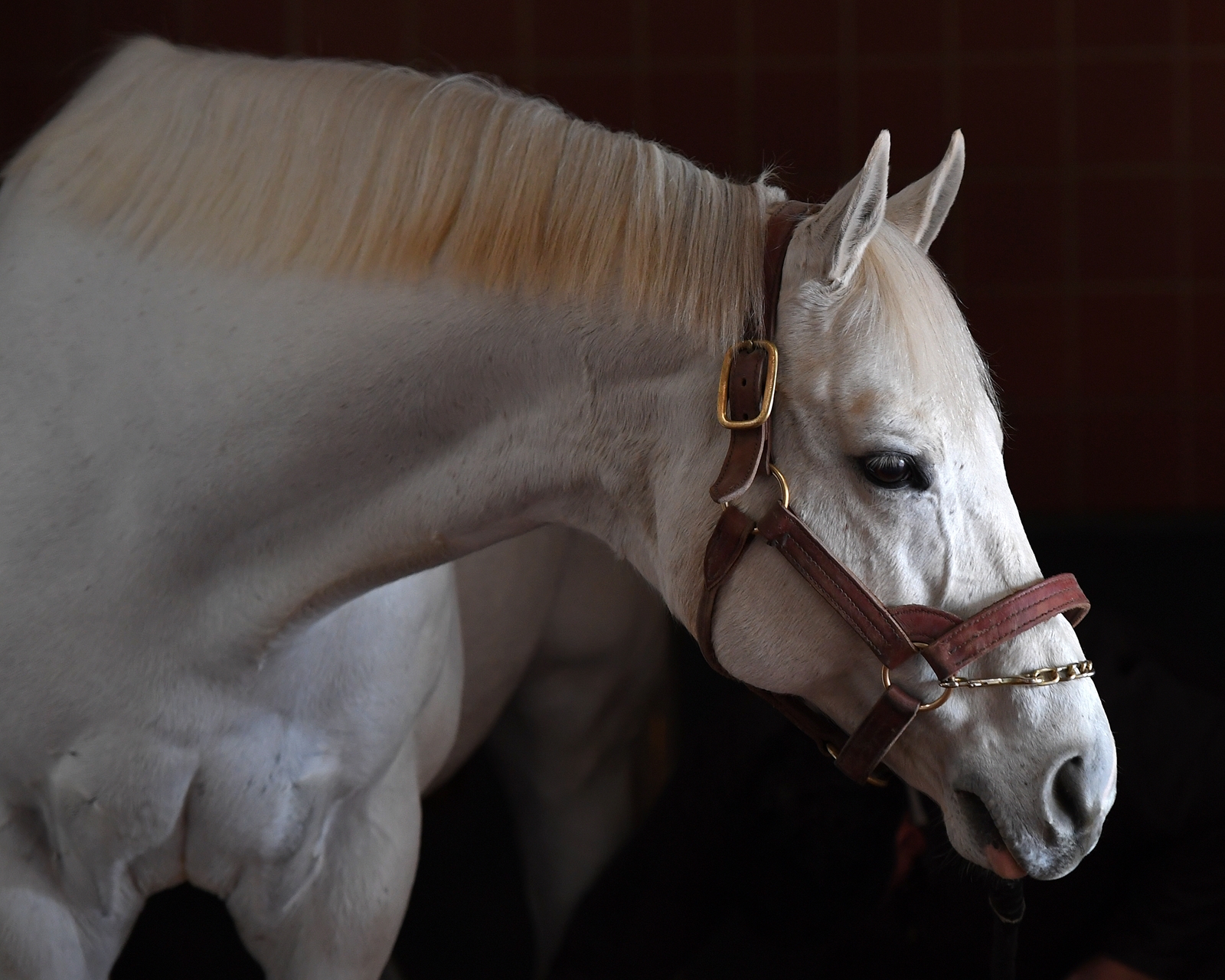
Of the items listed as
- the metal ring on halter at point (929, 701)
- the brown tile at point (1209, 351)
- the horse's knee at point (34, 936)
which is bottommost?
the brown tile at point (1209, 351)

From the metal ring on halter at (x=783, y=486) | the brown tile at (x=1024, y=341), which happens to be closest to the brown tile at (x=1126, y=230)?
the brown tile at (x=1024, y=341)

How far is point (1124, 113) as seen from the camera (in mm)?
2199

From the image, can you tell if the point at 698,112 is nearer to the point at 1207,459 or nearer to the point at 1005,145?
the point at 1005,145

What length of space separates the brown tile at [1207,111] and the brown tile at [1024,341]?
37 centimetres

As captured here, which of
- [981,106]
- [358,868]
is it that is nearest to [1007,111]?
[981,106]

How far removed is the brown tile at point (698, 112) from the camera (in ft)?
7.25

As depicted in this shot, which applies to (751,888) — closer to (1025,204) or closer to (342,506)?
(342,506)

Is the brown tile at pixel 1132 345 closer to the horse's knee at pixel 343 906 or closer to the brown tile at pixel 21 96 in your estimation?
the horse's knee at pixel 343 906

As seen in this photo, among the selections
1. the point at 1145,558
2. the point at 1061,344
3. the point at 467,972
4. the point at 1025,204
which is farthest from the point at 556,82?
the point at 467,972

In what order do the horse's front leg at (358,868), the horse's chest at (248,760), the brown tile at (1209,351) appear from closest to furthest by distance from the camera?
the horse's chest at (248,760)
the horse's front leg at (358,868)
the brown tile at (1209,351)

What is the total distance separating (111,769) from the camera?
995 millimetres

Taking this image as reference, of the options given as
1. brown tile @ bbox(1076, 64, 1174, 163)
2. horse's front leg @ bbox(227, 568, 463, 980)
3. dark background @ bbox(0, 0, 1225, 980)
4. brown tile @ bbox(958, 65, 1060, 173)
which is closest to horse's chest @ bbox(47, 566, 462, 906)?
horse's front leg @ bbox(227, 568, 463, 980)

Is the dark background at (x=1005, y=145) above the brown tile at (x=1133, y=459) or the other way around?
above

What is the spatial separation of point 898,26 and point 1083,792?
1.73 m
